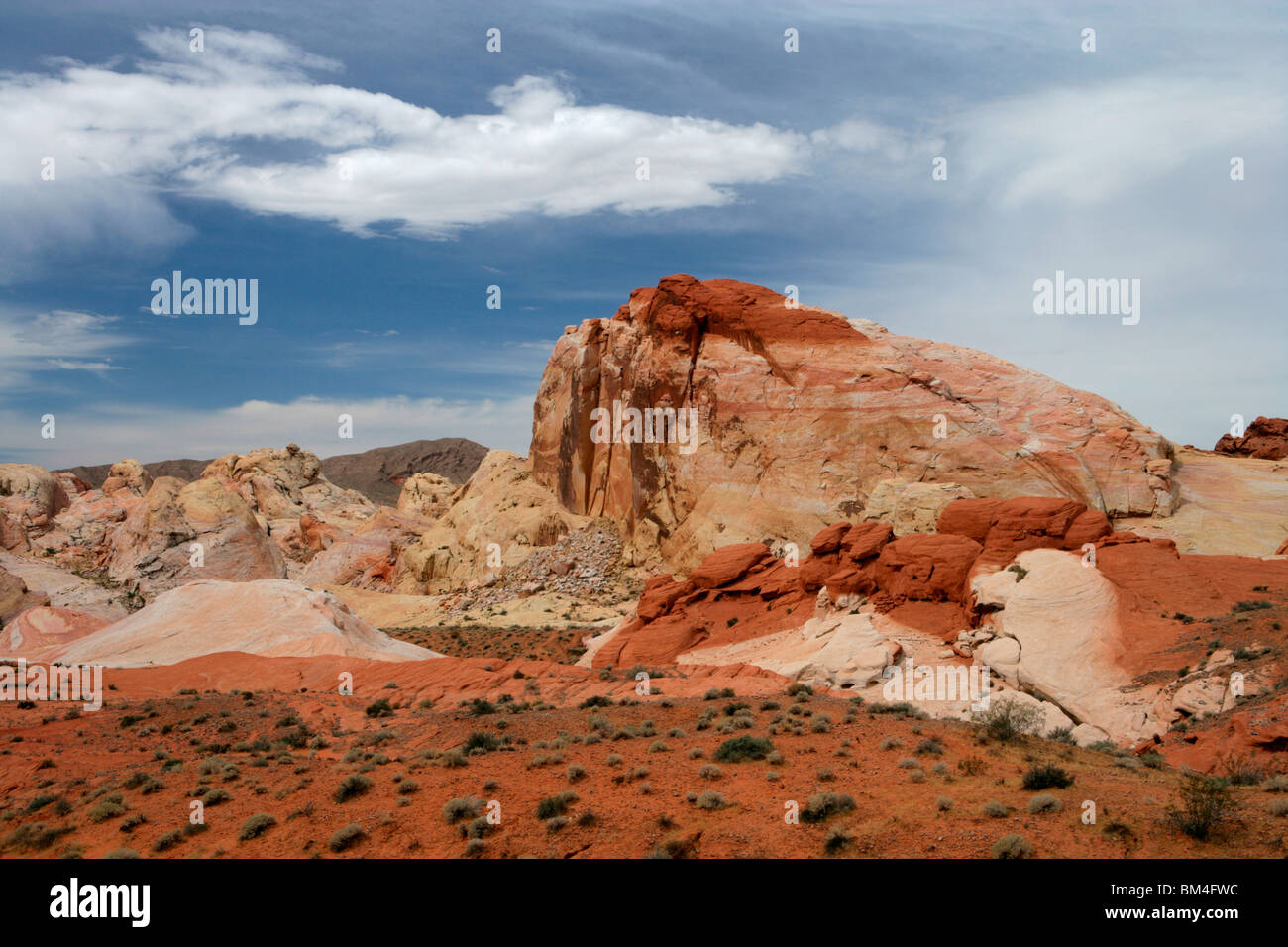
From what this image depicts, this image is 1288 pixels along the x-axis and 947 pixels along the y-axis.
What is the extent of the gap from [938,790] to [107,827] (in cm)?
1179

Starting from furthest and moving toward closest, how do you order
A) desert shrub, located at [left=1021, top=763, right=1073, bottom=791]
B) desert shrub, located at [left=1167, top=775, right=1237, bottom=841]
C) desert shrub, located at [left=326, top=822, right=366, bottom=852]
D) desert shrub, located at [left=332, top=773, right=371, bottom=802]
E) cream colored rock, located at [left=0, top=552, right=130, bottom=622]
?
cream colored rock, located at [left=0, top=552, right=130, bottom=622] < desert shrub, located at [left=332, top=773, right=371, bottom=802] < desert shrub, located at [left=1021, top=763, right=1073, bottom=791] < desert shrub, located at [left=326, top=822, right=366, bottom=852] < desert shrub, located at [left=1167, top=775, right=1237, bottom=841]

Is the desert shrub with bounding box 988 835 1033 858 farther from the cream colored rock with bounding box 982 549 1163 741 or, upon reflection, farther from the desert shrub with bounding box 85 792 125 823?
the desert shrub with bounding box 85 792 125 823

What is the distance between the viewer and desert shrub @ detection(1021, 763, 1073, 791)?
9.92 metres

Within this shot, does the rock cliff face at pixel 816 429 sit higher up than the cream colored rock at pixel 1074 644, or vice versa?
the rock cliff face at pixel 816 429

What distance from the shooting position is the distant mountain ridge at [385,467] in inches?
6398

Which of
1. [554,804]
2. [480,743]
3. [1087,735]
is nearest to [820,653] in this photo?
[1087,735]

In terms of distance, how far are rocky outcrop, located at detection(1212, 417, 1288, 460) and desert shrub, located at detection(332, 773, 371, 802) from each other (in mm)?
59996

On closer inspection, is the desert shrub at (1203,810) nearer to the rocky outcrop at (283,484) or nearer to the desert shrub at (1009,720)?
the desert shrub at (1009,720)

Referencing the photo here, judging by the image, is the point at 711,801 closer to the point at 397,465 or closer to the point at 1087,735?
the point at 1087,735

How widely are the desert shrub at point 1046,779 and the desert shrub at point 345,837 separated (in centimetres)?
876

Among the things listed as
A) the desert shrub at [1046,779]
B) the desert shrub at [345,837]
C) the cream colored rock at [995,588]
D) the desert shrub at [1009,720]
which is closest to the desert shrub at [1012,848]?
the desert shrub at [1046,779]

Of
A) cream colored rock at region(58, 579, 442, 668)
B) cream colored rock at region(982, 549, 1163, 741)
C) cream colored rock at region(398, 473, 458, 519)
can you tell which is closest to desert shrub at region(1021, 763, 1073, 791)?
cream colored rock at region(982, 549, 1163, 741)
